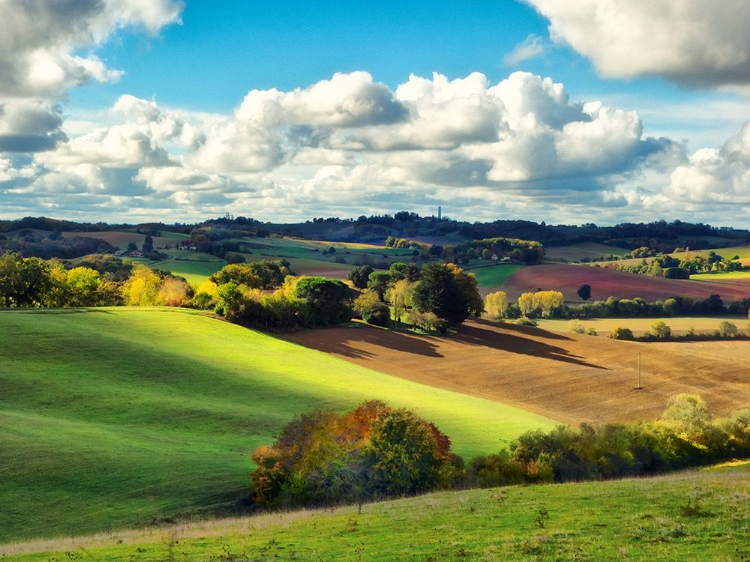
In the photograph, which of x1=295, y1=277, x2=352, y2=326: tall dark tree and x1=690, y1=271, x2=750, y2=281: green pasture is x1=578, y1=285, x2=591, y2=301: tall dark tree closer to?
x1=690, y1=271, x2=750, y2=281: green pasture

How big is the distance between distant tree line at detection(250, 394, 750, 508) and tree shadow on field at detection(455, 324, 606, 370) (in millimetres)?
47163

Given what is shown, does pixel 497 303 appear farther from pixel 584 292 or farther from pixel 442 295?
pixel 442 295

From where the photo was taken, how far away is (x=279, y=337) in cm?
9525

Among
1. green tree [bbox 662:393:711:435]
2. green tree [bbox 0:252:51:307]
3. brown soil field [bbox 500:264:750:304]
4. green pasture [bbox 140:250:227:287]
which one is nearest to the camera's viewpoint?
green tree [bbox 662:393:711:435]

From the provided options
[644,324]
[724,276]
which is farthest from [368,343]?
[724,276]

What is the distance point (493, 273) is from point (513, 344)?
8468 cm

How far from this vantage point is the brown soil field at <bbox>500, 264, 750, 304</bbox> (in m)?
152

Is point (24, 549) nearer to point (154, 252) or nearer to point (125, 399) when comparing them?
point (125, 399)

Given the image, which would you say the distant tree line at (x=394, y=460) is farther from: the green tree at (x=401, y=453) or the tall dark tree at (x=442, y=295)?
the tall dark tree at (x=442, y=295)

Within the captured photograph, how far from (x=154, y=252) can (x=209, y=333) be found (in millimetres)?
116669

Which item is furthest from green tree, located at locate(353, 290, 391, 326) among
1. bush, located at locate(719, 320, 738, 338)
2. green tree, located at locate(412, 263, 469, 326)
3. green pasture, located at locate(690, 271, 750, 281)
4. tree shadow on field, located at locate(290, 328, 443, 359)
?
green pasture, located at locate(690, 271, 750, 281)

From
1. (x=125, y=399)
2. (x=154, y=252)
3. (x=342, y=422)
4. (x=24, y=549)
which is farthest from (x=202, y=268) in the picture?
(x=24, y=549)

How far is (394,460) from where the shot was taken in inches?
1467

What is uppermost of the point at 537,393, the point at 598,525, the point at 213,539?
the point at 598,525
